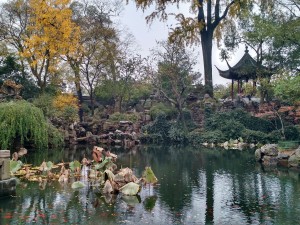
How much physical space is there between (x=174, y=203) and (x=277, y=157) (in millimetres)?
7802

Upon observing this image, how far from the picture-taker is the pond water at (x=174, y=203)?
6.33 m

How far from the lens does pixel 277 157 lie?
14172 millimetres

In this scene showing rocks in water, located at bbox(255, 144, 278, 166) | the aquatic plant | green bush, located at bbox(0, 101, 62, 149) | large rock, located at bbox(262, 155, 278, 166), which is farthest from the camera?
green bush, located at bbox(0, 101, 62, 149)

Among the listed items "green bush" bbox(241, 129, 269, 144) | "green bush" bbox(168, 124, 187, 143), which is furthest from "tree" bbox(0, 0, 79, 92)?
"green bush" bbox(241, 129, 269, 144)

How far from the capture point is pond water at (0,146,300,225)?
633 cm

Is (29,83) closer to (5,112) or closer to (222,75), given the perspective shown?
(5,112)

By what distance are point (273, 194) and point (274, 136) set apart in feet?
47.8

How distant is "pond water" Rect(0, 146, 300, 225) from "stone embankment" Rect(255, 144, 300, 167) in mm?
2212

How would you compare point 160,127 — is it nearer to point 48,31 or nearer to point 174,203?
point 48,31

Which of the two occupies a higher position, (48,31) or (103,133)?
Answer: (48,31)

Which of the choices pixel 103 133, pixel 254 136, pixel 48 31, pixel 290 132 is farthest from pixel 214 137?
pixel 48 31

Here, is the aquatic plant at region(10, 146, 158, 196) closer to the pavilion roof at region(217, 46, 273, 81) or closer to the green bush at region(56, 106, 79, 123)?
the green bush at region(56, 106, 79, 123)

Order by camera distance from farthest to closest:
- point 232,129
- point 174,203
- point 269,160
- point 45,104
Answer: point 232,129 < point 45,104 < point 269,160 < point 174,203

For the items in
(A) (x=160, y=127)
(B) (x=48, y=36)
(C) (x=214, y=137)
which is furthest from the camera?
(A) (x=160, y=127)
